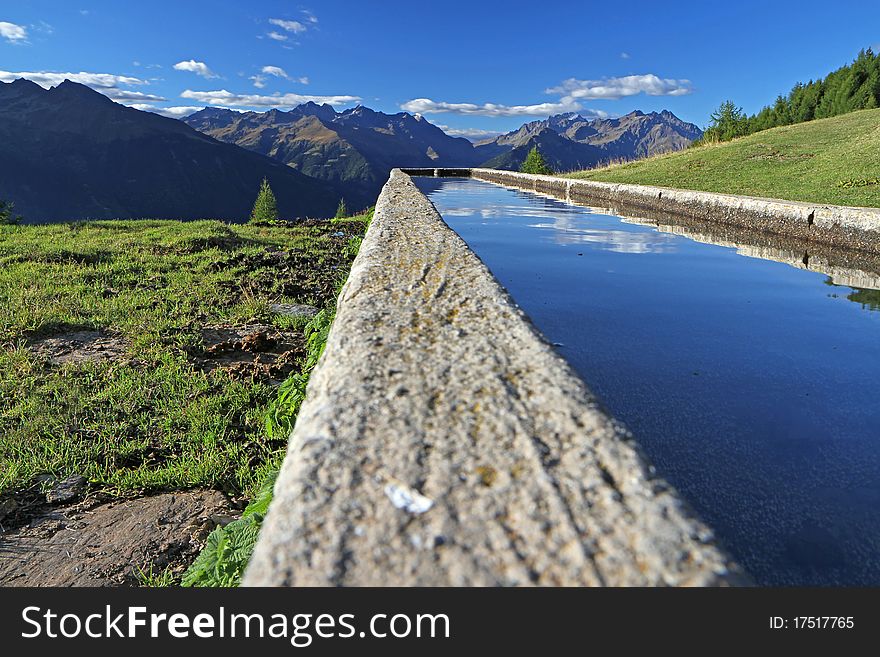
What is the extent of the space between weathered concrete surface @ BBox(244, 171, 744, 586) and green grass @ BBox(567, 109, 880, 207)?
34.1 feet

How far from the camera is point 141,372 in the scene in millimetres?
3826

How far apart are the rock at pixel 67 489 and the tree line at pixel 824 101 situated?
47.7 metres

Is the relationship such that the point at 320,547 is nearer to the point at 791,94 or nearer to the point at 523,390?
the point at 523,390

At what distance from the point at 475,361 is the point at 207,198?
722ft

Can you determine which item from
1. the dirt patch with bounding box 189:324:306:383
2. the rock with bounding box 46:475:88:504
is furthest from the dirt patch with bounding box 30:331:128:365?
the rock with bounding box 46:475:88:504

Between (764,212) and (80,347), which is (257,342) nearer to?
(80,347)

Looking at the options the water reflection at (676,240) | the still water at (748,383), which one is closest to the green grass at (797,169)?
the water reflection at (676,240)

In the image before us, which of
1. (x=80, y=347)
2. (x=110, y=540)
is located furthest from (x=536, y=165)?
(x=110, y=540)

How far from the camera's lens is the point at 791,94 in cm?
6612

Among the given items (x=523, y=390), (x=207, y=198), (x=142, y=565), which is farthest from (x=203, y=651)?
(x=207, y=198)

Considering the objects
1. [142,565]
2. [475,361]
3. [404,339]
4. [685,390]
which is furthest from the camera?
[685,390]

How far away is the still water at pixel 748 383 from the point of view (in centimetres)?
163
